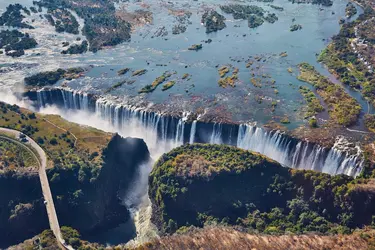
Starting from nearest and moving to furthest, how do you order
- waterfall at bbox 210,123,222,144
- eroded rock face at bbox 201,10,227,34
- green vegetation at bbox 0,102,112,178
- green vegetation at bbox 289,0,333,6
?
1. green vegetation at bbox 0,102,112,178
2. waterfall at bbox 210,123,222,144
3. eroded rock face at bbox 201,10,227,34
4. green vegetation at bbox 289,0,333,6

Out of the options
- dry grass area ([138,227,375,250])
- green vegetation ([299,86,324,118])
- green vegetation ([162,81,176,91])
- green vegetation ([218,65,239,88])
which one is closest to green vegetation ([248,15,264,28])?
green vegetation ([218,65,239,88])

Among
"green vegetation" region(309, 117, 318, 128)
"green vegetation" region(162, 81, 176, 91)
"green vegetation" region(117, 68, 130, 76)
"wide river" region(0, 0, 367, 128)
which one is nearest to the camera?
"green vegetation" region(309, 117, 318, 128)

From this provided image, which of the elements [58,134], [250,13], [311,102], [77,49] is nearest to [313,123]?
[311,102]

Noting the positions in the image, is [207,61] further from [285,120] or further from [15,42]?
[15,42]

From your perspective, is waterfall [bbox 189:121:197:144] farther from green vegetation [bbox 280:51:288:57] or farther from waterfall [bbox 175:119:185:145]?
green vegetation [bbox 280:51:288:57]

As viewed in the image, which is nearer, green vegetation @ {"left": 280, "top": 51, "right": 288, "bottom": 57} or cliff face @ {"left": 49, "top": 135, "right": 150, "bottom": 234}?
cliff face @ {"left": 49, "top": 135, "right": 150, "bottom": 234}

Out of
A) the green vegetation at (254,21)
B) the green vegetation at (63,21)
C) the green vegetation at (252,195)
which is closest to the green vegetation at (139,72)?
the green vegetation at (63,21)

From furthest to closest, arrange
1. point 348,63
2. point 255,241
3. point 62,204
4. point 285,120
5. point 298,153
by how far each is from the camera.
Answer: point 348,63
point 285,120
point 298,153
point 62,204
point 255,241
